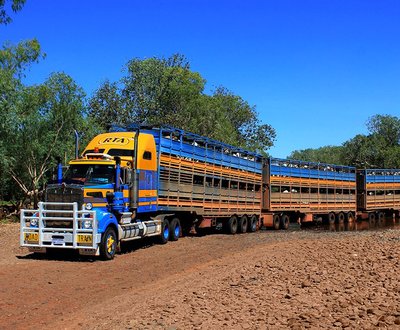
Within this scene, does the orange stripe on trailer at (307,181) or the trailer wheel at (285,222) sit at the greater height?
the orange stripe on trailer at (307,181)

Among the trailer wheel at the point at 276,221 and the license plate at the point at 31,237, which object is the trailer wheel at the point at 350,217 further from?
the license plate at the point at 31,237

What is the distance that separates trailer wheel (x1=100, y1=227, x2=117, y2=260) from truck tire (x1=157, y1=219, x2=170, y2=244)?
12.9 feet

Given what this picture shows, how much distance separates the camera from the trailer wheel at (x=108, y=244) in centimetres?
1353

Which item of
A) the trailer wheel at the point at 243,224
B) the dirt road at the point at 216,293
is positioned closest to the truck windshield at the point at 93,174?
the dirt road at the point at 216,293

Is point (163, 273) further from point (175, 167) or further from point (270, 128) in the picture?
point (270, 128)

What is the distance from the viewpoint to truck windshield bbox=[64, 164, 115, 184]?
1443 centimetres

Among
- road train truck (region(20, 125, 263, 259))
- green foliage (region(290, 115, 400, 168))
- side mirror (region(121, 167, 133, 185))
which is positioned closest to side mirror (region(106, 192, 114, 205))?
road train truck (region(20, 125, 263, 259))

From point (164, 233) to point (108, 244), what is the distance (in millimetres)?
4772

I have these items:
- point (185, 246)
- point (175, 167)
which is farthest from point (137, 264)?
point (175, 167)

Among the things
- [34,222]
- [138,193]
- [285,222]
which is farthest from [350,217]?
[34,222]

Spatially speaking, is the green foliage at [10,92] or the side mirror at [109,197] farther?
the green foliage at [10,92]

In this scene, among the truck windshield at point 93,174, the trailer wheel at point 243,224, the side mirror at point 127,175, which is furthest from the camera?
the trailer wheel at point 243,224


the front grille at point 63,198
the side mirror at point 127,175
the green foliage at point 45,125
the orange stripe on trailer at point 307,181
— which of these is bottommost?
the front grille at point 63,198

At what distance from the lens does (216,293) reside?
745 centimetres
